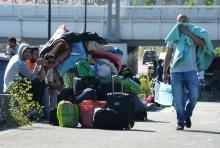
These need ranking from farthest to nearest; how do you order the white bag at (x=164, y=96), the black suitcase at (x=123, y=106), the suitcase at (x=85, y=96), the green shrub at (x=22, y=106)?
the white bag at (x=164, y=96) < the suitcase at (x=85, y=96) < the green shrub at (x=22, y=106) < the black suitcase at (x=123, y=106)

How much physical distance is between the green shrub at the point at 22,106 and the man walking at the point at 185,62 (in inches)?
91.7

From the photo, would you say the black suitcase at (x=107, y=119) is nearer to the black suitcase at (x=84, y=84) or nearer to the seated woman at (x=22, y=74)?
the seated woman at (x=22, y=74)

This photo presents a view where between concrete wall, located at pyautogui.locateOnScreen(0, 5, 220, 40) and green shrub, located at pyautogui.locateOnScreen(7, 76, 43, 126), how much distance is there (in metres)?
51.6

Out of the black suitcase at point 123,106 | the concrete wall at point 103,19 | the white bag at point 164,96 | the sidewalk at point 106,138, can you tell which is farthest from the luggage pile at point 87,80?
the concrete wall at point 103,19

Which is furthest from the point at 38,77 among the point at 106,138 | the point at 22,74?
the point at 106,138

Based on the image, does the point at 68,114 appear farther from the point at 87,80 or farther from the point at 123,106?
the point at 87,80

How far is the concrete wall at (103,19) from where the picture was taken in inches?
2653

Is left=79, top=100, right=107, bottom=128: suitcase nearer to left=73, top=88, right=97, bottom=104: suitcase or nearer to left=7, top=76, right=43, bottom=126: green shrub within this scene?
left=73, top=88, right=97, bottom=104: suitcase

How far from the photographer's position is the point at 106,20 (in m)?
68.8

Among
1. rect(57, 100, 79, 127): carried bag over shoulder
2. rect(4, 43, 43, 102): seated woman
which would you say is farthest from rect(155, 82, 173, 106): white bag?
rect(57, 100, 79, 127): carried bag over shoulder

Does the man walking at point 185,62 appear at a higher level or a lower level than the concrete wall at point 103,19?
higher

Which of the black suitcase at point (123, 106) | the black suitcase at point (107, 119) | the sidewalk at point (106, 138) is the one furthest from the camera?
the black suitcase at point (123, 106)

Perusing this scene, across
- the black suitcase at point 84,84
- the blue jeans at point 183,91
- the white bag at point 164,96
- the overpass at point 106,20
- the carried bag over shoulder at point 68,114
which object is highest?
the blue jeans at point 183,91

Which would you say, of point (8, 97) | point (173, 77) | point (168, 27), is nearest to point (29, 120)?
point (8, 97)
